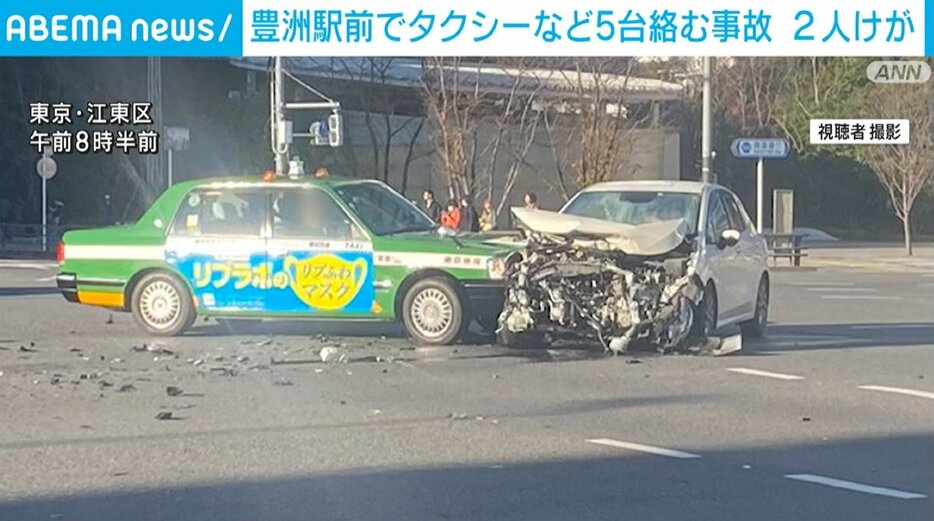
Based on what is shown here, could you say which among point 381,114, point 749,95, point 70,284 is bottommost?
point 70,284

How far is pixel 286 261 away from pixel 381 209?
1.13 m

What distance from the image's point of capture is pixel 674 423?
34.2 ft

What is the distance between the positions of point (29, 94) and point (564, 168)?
15709mm

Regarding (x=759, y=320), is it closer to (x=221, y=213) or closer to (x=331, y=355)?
(x=331, y=355)

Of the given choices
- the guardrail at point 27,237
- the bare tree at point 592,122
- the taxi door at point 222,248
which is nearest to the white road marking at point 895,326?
the taxi door at point 222,248

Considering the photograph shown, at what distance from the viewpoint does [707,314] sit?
1449 centimetres

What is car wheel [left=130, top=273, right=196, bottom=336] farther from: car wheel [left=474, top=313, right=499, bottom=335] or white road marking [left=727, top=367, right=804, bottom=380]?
white road marking [left=727, top=367, right=804, bottom=380]

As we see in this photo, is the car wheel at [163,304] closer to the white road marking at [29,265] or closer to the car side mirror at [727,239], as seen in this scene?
the car side mirror at [727,239]

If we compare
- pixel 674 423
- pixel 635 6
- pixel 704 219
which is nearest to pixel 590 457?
pixel 674 423

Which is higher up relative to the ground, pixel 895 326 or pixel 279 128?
pixel 279 128

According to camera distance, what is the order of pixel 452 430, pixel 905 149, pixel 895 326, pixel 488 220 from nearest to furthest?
pixel 452 430 < pixel 895 326 < pixel 488 220 < pixel 905 149

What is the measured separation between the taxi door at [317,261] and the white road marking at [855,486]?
6.83 m

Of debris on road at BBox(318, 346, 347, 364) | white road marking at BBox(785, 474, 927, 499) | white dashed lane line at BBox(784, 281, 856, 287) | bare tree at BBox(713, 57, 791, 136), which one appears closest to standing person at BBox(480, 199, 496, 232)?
white dashed lane line at BBox(784, 281, 856, 287)

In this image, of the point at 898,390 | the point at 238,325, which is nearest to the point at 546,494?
the point at 898,390
